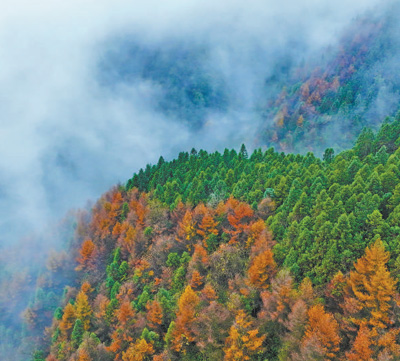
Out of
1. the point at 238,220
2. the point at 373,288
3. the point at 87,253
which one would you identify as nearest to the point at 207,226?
the point at 238,220

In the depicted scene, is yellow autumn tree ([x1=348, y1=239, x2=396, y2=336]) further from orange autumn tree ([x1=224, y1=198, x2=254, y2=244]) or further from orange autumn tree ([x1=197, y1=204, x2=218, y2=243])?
orange autumn tree ([x1=197, y1=204, x2=218, y2=243])

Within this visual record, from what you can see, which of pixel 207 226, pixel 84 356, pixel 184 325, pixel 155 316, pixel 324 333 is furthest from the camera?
pixel 207 226

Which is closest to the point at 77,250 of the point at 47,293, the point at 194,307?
the point at 47,293

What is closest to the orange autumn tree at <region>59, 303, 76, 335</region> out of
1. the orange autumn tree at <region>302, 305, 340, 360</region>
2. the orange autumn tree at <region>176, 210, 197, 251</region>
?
the orange autumn tree at <region>176, 210, 197, 251</region>

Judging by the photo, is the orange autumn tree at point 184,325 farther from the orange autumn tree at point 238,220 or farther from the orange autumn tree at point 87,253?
the orange autumn tree at point 87,253

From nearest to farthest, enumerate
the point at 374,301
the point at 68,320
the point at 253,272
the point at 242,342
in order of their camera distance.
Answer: the point at 374,301
the point at 242,342
the point at 253,272
the point at 68,320

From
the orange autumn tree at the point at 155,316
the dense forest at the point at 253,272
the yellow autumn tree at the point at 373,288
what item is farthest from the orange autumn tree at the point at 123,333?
the yellow autumn tree at the point at 373,288

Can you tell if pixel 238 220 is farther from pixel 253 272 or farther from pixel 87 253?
pixel 87 253
